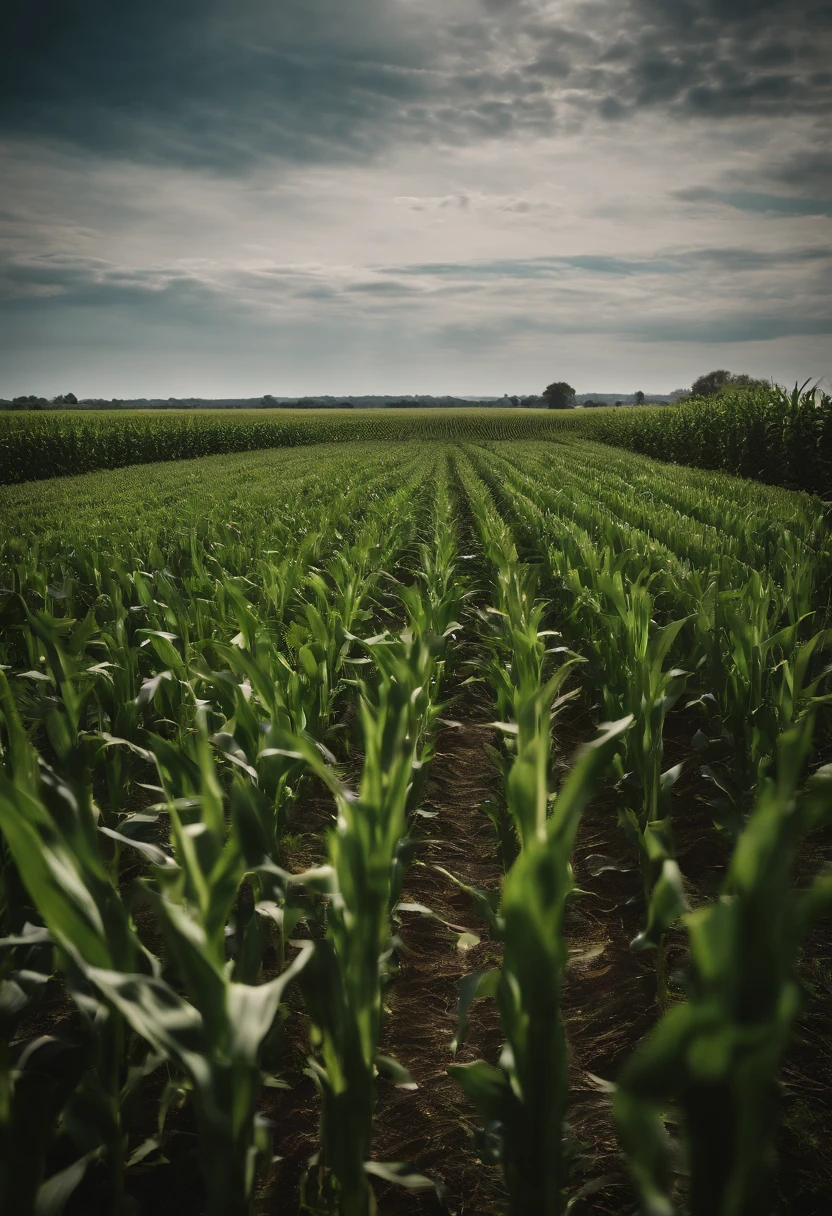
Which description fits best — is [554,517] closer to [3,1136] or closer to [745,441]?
[3,1136]

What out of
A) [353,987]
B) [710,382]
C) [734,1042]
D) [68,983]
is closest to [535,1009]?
[353,987]

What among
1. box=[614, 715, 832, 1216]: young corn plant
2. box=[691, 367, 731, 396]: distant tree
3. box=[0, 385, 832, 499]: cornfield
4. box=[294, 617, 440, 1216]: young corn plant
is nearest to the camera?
box=[614, 715, 832, 1216]: young corn plant

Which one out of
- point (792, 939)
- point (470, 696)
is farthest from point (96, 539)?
point (792, 939)

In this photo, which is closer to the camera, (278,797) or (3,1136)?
(3,1136)

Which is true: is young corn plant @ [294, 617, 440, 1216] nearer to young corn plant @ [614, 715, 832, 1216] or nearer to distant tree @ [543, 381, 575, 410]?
young corn plant @ [614, 715, 832, 1216]

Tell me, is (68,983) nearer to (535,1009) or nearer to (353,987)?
(353,987)

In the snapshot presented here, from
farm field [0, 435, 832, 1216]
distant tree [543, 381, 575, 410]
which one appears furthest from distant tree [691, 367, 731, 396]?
farm field [0, 435, 832, 1216]

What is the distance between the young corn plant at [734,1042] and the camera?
831 millimetres

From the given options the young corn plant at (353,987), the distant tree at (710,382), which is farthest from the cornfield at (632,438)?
the distant tree at (710,382)

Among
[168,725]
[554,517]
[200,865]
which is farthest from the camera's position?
[554,517]

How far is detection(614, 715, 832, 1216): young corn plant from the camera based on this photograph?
831 millimetres

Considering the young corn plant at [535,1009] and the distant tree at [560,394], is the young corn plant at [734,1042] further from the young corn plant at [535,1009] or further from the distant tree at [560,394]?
the distant tree at [560,394]

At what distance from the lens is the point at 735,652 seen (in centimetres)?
306

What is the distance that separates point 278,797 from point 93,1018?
3.17 feet
